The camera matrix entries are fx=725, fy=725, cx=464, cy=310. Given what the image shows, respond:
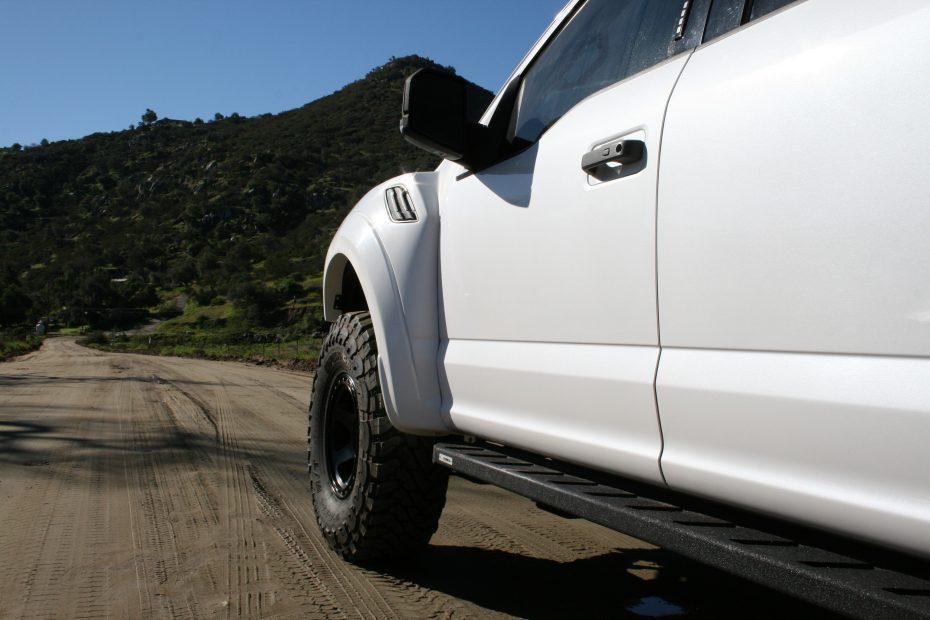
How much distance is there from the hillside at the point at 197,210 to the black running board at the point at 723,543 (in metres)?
27.5

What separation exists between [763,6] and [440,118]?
44.9 inches

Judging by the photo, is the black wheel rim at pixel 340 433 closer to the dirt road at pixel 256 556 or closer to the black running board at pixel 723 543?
the dirt road at pixel 256 556

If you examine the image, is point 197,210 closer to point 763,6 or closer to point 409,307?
point 409,307

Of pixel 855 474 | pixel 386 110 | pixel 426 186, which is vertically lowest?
pixel 855 474

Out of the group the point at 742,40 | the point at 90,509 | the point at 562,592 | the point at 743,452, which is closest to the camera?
the point at 743,452

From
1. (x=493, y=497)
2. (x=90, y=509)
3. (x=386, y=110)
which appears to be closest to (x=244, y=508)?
(x=90, y=509)

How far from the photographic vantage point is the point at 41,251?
219 feet

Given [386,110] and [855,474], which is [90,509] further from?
[386,110]

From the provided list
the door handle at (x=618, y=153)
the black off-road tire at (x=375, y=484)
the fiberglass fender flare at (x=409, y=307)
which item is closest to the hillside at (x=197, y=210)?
the black off-road tire at (x=375, y=484)

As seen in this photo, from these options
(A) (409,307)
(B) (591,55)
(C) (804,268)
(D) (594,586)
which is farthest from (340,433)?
(C) (804,268)

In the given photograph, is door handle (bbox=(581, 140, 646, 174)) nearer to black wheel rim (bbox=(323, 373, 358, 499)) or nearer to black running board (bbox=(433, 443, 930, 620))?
black running board (bbox=(433, 443, 930, 620))

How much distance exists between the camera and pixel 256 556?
2988 mm

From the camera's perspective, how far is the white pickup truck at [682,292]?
1242mm

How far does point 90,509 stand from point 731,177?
138 inches
